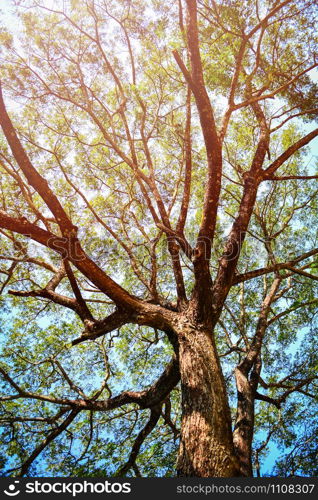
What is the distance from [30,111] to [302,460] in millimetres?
10788

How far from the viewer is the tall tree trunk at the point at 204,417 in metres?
2.55

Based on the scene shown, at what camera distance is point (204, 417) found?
281cm

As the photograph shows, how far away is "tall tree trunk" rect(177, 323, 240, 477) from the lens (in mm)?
2553

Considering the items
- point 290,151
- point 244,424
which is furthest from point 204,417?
point 290,151

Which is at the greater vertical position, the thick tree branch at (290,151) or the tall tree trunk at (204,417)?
the thick tree branch at (290,151)

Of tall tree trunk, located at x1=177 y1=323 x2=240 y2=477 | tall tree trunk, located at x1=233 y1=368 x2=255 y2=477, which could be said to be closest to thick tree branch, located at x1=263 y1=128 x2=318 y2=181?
tall tree trunk, located at x1=177 y1=323 x2=240 y2=477

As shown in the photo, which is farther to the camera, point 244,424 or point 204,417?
point 244,424

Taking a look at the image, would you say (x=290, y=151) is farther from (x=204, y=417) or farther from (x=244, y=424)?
(x=244, y=424)

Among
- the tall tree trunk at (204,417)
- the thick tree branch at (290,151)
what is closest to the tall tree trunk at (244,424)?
the tall tree trunk at (204,417)

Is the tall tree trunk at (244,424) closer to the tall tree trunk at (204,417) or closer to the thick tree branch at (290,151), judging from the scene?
the tall tree trunk at (204,417)

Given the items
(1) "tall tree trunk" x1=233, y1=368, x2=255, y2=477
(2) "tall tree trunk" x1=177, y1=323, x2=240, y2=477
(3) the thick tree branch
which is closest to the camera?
(2) "tall tree trunk" x1=177, y1=323, x2=240, y2=477

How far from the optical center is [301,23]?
19.9 ft

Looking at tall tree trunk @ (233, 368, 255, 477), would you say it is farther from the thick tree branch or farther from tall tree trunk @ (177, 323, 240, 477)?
the thick tree branch

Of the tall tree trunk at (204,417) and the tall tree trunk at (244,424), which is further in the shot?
the tall tree trunk at (244,424)
